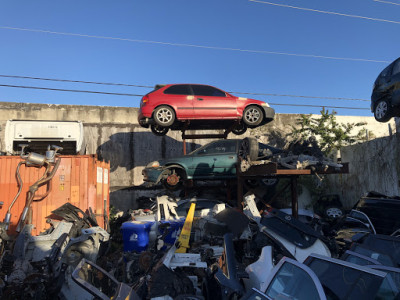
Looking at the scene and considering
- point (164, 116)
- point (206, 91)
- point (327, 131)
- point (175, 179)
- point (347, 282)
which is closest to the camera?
point (347, 282)

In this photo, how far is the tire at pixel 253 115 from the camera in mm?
9883

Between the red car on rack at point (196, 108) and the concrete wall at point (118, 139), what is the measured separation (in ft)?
8.40

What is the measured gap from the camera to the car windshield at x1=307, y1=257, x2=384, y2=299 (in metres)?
2.21

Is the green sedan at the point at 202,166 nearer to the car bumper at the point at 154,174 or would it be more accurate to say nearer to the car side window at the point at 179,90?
the car bumper at the point at 154,174

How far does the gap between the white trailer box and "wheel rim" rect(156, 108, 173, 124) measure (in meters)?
2.28

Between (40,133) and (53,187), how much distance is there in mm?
1820

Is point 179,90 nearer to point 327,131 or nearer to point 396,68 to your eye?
point 396,68

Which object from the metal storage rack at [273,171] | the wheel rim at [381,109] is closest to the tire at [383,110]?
the wheel rim at [381,109]

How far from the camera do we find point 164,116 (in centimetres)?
934

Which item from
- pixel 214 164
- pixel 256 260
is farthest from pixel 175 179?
pixel 256 260

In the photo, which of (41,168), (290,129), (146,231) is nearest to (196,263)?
(146,231)

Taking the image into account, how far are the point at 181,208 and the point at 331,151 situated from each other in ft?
23.4

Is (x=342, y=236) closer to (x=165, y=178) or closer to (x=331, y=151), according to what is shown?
(x=165, y=178)

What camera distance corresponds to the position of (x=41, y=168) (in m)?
7.20
